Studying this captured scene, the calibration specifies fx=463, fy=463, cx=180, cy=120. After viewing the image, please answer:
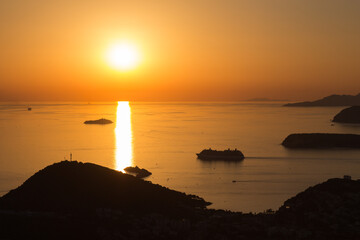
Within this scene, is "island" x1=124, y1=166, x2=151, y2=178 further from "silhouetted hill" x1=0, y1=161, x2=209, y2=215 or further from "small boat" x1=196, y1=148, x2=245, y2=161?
"silhouetted hill" x1=0, y1=161, x2=209, y2=215

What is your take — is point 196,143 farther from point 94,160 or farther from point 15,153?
point 15,153

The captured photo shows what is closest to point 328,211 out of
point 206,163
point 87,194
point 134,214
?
point 134,214

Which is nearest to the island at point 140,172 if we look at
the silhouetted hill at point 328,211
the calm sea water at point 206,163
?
the calm sea water at point 206,163

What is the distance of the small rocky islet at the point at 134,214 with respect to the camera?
2797cm

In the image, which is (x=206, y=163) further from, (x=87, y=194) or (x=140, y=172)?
(x=87, y=194)

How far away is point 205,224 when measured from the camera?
29984 mm

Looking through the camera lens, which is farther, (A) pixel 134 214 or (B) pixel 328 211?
(A) pixel 134 214

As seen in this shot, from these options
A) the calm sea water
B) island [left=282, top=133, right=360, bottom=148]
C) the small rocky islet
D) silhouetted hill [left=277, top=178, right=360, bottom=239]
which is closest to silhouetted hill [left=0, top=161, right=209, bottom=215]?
the small rocky islet

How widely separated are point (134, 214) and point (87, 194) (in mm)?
5214

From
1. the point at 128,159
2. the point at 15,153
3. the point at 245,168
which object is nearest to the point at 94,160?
the point at 128,159

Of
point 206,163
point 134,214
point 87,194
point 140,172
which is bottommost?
point 134,214

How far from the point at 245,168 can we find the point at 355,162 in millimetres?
25530

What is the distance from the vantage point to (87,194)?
3678 cm

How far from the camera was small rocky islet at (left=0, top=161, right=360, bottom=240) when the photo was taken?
28.0m
